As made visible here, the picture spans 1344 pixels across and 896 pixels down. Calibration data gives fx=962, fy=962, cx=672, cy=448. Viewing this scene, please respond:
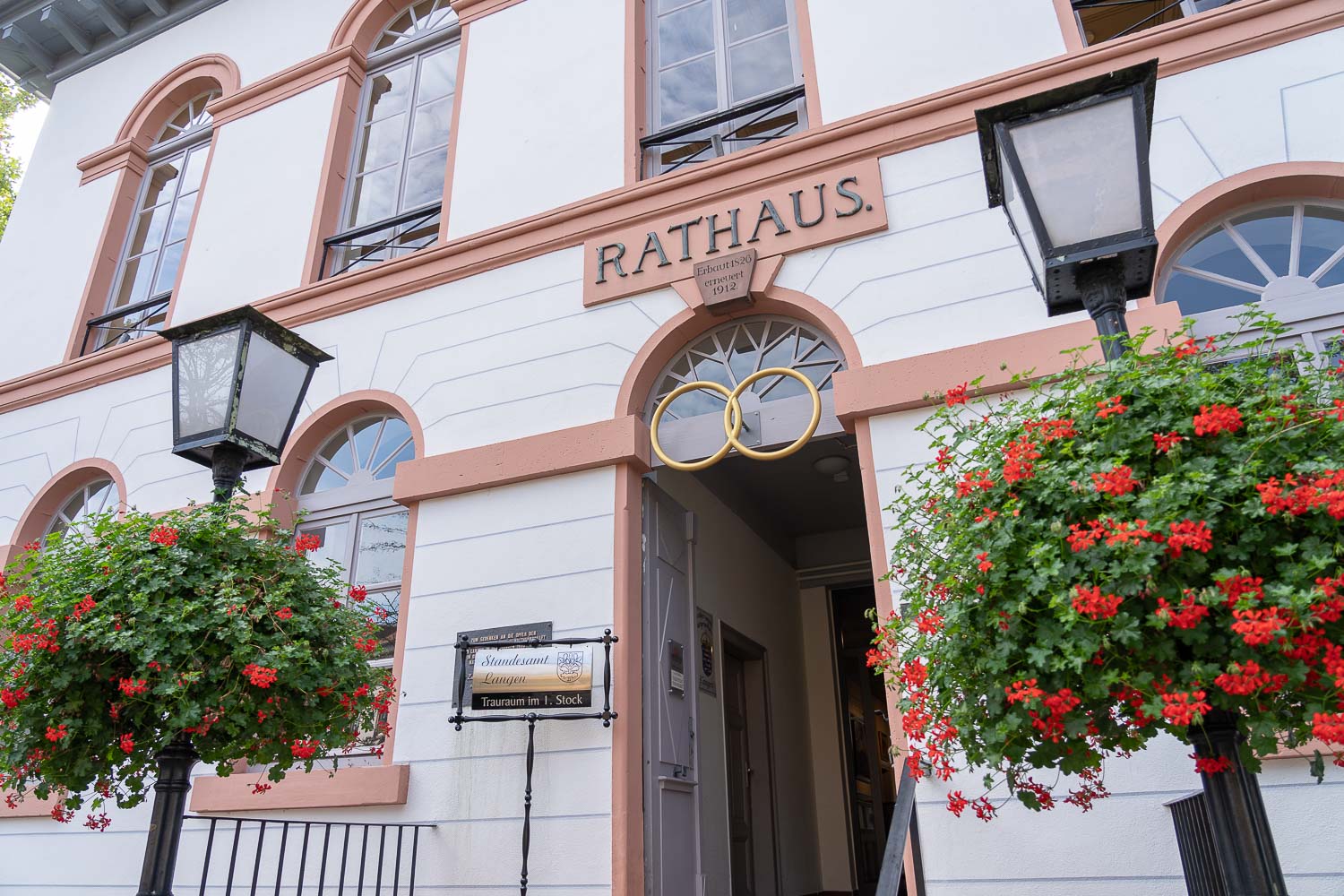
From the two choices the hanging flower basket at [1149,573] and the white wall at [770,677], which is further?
the white wall at [770,677]

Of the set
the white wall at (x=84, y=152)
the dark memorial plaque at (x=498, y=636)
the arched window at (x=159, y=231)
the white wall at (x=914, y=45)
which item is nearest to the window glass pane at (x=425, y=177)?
the white wall at (x=84, y=152)

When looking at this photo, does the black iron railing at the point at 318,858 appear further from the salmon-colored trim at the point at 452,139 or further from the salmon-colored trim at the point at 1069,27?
the salmon-colored trim at the point at 1069,27

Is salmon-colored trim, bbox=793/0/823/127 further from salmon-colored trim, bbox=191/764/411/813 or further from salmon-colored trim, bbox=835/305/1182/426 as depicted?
salmon-colored trim, bbox=191/764/411/813

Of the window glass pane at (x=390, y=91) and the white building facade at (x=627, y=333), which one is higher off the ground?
the window glass pane at (x=390, y=91)

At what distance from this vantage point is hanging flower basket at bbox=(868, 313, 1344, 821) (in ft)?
6.86

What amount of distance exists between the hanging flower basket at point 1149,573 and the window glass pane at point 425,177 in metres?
5.94

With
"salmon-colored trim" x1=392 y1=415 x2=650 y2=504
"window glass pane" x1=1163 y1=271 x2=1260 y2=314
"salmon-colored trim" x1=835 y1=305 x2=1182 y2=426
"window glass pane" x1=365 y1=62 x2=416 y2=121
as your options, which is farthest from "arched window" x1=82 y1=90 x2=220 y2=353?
"window glass pane" x1=1163 y1=271 x2=1260 y2=314

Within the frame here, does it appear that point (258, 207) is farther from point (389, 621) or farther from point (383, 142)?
point (389, 621)

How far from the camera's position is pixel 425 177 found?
25.1 ft

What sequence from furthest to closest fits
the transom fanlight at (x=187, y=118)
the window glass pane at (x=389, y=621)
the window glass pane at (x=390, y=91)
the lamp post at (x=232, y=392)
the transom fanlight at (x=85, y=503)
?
the transom fanlight at (x=187, y=118) → the window glass pane at (x=390, y=91) → the transom fanlight at (x=85, y=503) → the window glass pane at (x=389, y=621) → the lamp post at (x=232, y=392)

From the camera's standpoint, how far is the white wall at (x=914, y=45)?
219 inches

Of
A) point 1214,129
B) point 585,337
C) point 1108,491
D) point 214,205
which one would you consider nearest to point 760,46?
point 585,337

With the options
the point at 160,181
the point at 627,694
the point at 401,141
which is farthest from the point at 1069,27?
the point at 160,181

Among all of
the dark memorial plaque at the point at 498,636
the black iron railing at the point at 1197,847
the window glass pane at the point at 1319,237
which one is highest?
the window glass pane at the point at 1319,237
